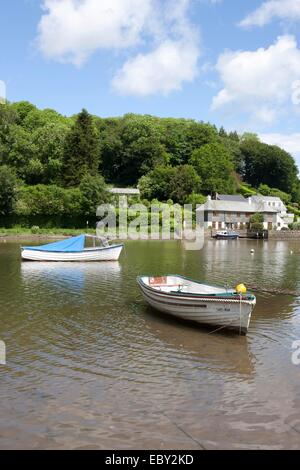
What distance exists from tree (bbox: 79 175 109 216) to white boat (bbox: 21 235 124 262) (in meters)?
38.6

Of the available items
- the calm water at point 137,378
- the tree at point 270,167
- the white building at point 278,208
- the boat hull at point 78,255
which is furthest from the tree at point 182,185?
the calm water at point 137,378

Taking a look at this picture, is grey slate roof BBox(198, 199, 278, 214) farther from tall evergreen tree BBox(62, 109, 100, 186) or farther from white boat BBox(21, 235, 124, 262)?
white boat BBox(21, 235, 124, 262)

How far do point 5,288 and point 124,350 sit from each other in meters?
14.2

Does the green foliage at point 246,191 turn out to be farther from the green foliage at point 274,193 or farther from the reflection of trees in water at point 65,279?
the reflection of trees in water at point 65,279

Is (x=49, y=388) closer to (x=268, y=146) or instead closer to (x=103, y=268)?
(x=103, y=268)

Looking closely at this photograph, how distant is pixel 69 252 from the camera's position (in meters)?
42.4

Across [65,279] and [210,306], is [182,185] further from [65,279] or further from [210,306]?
[210,306]

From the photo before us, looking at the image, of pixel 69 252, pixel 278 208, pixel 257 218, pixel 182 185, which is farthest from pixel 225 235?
pixel 69 252

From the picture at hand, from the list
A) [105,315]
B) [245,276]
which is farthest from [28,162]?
[105,315]

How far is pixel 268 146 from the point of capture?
151 m

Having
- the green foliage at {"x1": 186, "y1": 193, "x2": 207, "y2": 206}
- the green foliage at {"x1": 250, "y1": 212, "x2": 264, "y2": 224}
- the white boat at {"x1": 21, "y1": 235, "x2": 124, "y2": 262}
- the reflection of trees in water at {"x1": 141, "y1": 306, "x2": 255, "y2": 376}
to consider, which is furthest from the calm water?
the green foliage at {"x1": 186, "y1": 193, "x2": 207, "y2": 206}

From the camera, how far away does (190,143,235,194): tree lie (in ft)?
→ 385

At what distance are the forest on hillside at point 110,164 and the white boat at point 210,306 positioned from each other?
61.3 m

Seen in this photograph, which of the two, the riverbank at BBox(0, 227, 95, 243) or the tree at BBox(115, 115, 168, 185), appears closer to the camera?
the riverbank at BBox(0, 227, 95, 243)
